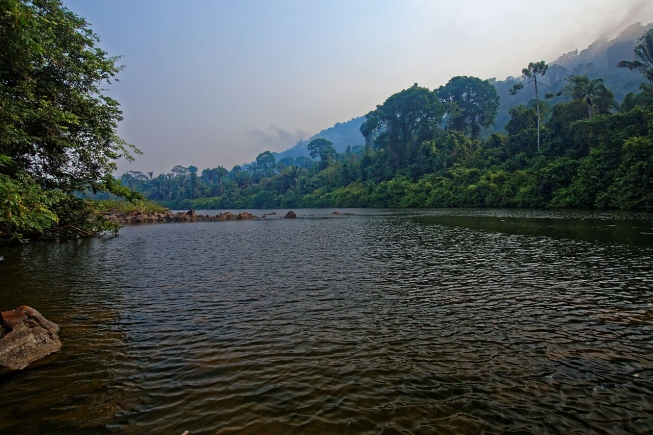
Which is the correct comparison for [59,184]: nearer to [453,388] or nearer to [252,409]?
[252,409]

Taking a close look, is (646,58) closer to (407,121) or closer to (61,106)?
(407,121)

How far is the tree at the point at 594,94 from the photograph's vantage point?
70.4m

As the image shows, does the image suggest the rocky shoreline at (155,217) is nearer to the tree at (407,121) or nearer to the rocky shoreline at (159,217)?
the rocky shoreline at (159,217)

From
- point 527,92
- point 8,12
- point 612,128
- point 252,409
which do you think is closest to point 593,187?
point 612,128

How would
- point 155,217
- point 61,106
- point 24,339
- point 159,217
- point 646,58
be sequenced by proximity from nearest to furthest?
point 24,339 → point 61,106 → point 646,58 → point 155,217 → point 159,217

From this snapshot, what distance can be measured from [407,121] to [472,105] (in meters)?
28.3

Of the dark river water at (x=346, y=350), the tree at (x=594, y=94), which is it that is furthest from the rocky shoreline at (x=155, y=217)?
the tree at (x=594, y=94)

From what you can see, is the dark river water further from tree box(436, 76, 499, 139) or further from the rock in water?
tree box(436, 76, 499, 139)

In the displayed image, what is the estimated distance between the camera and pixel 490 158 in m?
92.9

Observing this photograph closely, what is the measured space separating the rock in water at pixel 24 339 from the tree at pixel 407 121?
133746mm

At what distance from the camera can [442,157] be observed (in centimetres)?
11150

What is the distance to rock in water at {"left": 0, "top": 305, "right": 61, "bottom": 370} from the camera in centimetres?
841

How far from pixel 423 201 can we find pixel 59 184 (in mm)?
94361

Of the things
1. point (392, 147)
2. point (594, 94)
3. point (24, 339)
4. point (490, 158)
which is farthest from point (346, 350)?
point (392, 147)
